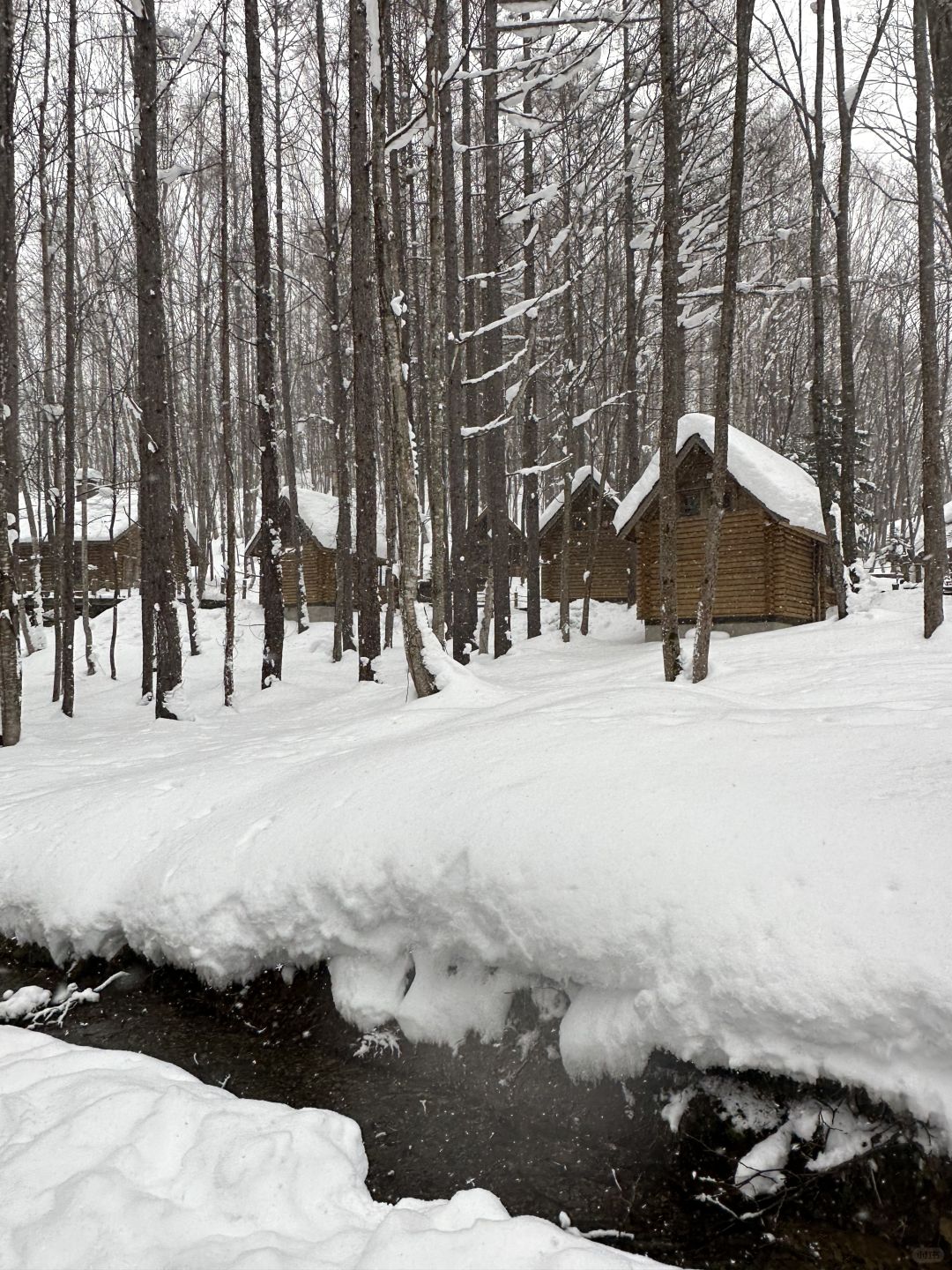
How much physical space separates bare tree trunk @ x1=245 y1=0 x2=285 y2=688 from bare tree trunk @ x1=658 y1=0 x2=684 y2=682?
6582 millimetres

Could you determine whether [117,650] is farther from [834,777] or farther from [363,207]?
[834,777]

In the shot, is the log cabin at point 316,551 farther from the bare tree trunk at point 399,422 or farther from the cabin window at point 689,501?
the bare tree trunk at point 399,422

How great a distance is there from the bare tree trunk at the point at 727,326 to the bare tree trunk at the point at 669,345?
282 mm

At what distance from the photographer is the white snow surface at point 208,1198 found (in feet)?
6.31

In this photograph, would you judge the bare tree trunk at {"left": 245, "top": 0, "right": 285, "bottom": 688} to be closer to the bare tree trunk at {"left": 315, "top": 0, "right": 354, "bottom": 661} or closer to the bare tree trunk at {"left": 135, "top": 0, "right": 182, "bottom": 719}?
the bare tree trunk at {"left": 135, "top": 0, "right": 182, "bottom": 719}

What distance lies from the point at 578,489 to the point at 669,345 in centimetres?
1466

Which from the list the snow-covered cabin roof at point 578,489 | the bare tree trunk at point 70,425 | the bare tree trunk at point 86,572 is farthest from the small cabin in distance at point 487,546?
the bare tree trunk at point 70,425

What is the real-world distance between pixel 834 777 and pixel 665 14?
655cm

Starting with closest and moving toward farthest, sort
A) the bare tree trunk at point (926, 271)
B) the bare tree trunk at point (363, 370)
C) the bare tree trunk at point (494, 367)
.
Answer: the bare tree trunk at point (926, 271) → the bare tree trunk at point (363, 370) → the bare tree trunk at point (494, 367)

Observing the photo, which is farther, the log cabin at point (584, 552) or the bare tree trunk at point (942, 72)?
the log cabin at point (584, 552)

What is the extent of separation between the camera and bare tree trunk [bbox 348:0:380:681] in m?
9.87

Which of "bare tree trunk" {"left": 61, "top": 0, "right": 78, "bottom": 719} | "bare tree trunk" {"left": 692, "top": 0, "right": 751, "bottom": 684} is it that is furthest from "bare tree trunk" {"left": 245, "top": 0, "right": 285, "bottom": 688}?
"bare tree trunk" {"left": 692, "top": 0, "right": 751, "bottom": 684}

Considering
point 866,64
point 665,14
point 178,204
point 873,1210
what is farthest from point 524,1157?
point 178,204

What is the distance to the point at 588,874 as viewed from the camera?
2.76 m
